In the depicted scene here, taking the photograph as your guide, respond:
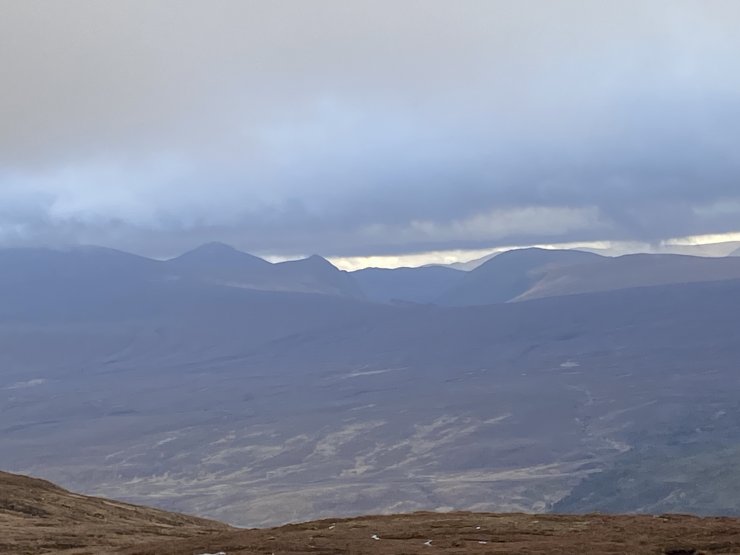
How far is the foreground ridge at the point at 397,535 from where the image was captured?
36812 millimetres

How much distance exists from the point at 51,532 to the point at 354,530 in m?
14.6

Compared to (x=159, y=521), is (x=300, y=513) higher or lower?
lower

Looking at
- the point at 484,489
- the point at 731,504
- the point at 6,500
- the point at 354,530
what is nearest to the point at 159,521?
the point at 6,500

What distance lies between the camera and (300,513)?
184m

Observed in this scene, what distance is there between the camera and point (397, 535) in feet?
138

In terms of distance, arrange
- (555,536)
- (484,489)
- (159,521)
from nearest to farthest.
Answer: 1. (555,536)
2. (159,521)
3. (484,489)

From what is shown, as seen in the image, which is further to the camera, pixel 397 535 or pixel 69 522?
pixel 69 522

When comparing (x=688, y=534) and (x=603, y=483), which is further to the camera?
(x=603, y=483)

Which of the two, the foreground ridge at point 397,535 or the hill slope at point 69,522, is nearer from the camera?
the foreground ridge at point 397,535

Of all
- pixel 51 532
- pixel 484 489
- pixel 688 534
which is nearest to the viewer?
pixel 688 534

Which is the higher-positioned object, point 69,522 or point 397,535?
point 397,535

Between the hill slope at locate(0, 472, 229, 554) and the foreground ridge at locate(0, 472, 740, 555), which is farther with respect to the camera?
the hill slope at locate(0, 472, 229, 554)

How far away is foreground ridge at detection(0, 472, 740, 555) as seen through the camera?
36.8 meters

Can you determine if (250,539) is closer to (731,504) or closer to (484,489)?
(731,504)
